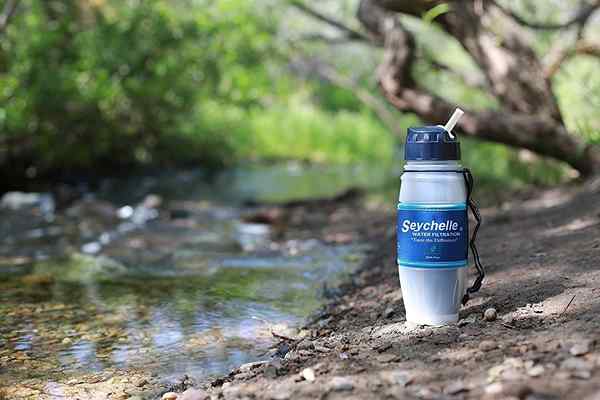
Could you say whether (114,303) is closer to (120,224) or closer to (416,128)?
(416,128)

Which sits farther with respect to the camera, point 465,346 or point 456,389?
point 465,346

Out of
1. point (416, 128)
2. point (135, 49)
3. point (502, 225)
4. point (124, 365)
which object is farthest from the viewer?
point (135, 49)

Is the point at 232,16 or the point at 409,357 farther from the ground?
the point at 232,16

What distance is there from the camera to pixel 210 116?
47.4 ft

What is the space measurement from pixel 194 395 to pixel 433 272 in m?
0.99

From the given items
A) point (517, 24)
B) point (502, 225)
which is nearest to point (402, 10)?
point (517, 24)

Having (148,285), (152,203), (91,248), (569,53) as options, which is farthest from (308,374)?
(152,203)

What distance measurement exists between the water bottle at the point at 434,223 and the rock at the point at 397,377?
0.53 m

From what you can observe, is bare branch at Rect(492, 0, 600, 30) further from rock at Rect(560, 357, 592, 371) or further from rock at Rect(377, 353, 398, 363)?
rock at Rect(560, 357, 592, 371)

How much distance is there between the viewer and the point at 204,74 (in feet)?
36.9

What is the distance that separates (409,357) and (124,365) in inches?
51.6

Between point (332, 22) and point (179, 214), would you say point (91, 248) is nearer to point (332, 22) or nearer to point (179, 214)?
point (179, 214)

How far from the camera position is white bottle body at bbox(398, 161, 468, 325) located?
108 inches

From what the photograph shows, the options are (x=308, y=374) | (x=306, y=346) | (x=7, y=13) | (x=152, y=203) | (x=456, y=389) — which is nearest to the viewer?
(x=456, y=389)
